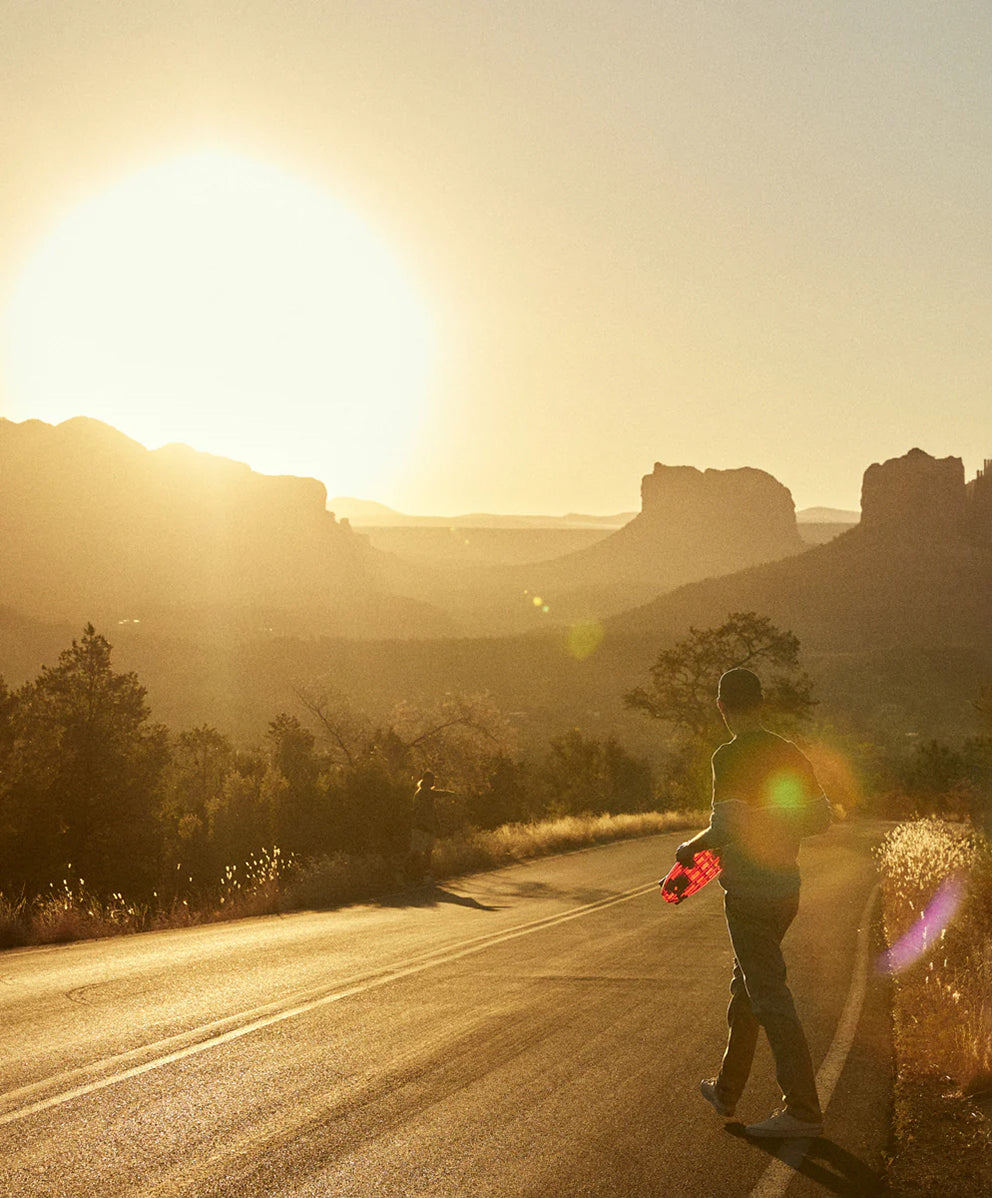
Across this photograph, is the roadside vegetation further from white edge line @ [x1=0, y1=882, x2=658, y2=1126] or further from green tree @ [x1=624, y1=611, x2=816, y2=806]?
green tree @ [x1=624, y1=611, x2=816, y2=806]

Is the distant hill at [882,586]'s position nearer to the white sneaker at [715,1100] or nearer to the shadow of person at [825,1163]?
the white sneaker at [715,1100]

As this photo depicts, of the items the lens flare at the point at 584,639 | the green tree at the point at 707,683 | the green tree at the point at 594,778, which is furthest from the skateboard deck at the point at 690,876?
the lens flare at the point at 584,639

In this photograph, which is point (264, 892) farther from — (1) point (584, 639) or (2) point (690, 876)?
(1) point (584, 639)

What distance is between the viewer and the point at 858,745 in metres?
60.8

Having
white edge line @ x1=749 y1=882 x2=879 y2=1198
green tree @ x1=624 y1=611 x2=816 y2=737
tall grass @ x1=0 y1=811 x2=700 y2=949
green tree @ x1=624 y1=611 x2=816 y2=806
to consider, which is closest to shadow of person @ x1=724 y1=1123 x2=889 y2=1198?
white edge line @ x1=749 y1=882 x2=879 y2=1198

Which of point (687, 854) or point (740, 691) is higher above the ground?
point (740, 691)

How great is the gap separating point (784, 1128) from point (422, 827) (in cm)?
1401

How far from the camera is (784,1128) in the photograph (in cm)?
538

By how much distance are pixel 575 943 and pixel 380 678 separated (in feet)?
295

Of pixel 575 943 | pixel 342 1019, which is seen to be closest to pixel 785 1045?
pixel 342 1019

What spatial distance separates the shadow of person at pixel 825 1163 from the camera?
480 cm

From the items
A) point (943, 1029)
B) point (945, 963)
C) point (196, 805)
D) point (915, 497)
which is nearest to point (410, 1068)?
point (943, 1029)

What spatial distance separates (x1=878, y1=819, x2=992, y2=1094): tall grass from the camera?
6547 mm

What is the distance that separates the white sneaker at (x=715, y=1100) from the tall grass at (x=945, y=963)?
4.64ft
